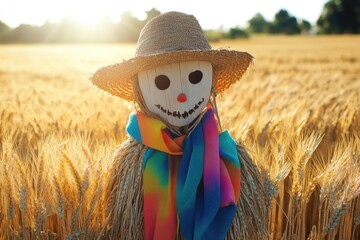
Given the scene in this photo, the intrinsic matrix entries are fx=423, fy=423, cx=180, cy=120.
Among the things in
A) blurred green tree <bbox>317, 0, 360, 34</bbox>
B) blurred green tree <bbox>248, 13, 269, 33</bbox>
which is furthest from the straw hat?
blurred green tree <bbox>248, 13, 269, 33</bbox>

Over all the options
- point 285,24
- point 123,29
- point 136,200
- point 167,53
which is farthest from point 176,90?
point 285,24

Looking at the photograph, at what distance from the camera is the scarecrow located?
1568mm

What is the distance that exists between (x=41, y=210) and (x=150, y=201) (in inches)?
15.7

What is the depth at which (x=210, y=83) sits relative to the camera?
177 centimetres

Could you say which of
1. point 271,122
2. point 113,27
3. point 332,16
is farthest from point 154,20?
point 332,16

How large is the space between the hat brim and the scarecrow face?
4 centimetres

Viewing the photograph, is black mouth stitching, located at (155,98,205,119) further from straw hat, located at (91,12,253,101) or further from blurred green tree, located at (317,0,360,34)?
blurred green tree, located at (317,0,360,34)

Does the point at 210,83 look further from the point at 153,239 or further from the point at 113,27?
the point at 113,27

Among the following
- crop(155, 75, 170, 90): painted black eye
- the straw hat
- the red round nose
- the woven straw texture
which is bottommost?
the woven straw texture

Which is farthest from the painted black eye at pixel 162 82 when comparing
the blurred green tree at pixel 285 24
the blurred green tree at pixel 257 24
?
the blurred green tree at pixel 257 24

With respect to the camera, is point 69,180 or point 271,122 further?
point 271,122

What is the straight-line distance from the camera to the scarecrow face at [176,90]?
1688 millimetres

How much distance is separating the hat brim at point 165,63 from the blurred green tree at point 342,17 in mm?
58059

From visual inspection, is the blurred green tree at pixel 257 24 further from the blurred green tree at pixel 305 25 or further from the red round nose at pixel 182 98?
the red round nose at pixel 182 98
